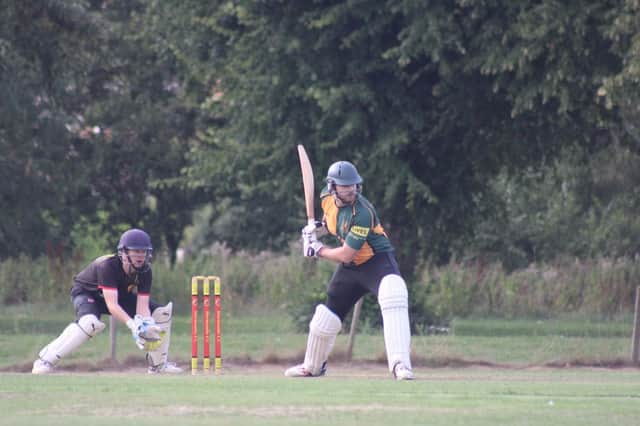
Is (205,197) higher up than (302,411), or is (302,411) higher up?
(205,197)

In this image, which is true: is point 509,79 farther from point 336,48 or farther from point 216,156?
point 216,156

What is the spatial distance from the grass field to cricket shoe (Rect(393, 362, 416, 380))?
14 centimetres

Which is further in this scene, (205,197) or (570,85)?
(205,197)

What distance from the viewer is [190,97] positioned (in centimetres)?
3091

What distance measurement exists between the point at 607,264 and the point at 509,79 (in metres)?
8.26

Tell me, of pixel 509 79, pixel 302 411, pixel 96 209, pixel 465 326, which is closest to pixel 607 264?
pixel 465 326

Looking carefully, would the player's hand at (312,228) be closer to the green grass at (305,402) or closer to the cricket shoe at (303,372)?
the cricket shoe at (303,372)

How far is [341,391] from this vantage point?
32.9ft

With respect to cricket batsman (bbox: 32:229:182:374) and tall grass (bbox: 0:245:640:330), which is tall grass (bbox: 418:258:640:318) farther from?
cricket batsman (bbox: 32:229:182:374)

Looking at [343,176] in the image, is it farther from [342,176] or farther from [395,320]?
[395,320]

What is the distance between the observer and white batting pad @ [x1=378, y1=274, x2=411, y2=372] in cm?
1158

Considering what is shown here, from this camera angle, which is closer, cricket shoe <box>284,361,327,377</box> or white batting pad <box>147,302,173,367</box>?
cricket shoe <box>284,361,327,377</box>

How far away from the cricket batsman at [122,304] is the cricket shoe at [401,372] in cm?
256

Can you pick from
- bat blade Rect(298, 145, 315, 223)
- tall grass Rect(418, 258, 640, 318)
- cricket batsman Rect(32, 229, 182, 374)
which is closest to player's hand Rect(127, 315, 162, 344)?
cricket batsman Rect(32, 229, 182, 374)
